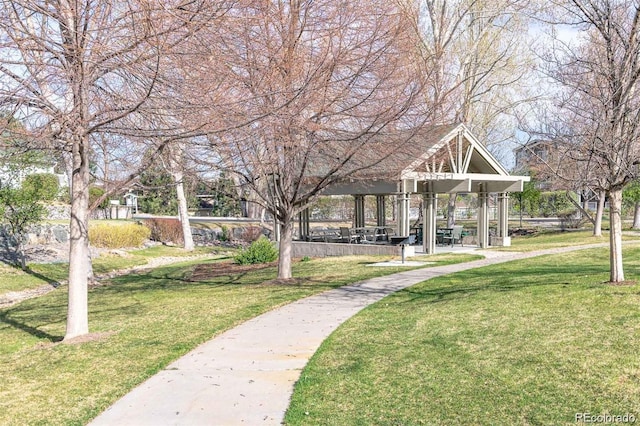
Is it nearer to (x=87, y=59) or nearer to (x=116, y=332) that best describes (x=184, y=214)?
(x=116, y=332)

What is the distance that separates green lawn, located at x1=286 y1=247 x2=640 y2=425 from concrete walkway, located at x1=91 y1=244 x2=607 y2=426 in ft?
0.81

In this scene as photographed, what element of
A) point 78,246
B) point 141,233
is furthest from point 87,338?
point 141,233

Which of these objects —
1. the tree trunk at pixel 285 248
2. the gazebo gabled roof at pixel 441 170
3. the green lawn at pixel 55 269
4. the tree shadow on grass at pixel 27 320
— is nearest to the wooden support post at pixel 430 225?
the gazebo gabled roof at pixel 441 170

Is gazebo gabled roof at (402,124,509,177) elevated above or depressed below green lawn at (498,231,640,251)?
above

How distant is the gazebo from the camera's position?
17.3 metres

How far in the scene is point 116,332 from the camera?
29.6 feet

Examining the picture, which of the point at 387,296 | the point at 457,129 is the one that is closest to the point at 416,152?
the point at 457,129

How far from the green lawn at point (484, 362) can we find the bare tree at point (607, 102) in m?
1.67

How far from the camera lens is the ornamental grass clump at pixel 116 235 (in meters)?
29.4

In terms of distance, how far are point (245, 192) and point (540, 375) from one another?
1066 centimetres

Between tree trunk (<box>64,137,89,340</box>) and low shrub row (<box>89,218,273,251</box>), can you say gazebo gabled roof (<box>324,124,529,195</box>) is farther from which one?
low shrub row (<box>89,218,273,251</box>)

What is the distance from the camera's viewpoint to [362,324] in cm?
873

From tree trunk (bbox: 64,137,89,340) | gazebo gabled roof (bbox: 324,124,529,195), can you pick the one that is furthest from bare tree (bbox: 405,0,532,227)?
tree trunk (bbox: 64,137,89,340)

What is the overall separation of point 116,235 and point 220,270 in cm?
1305
